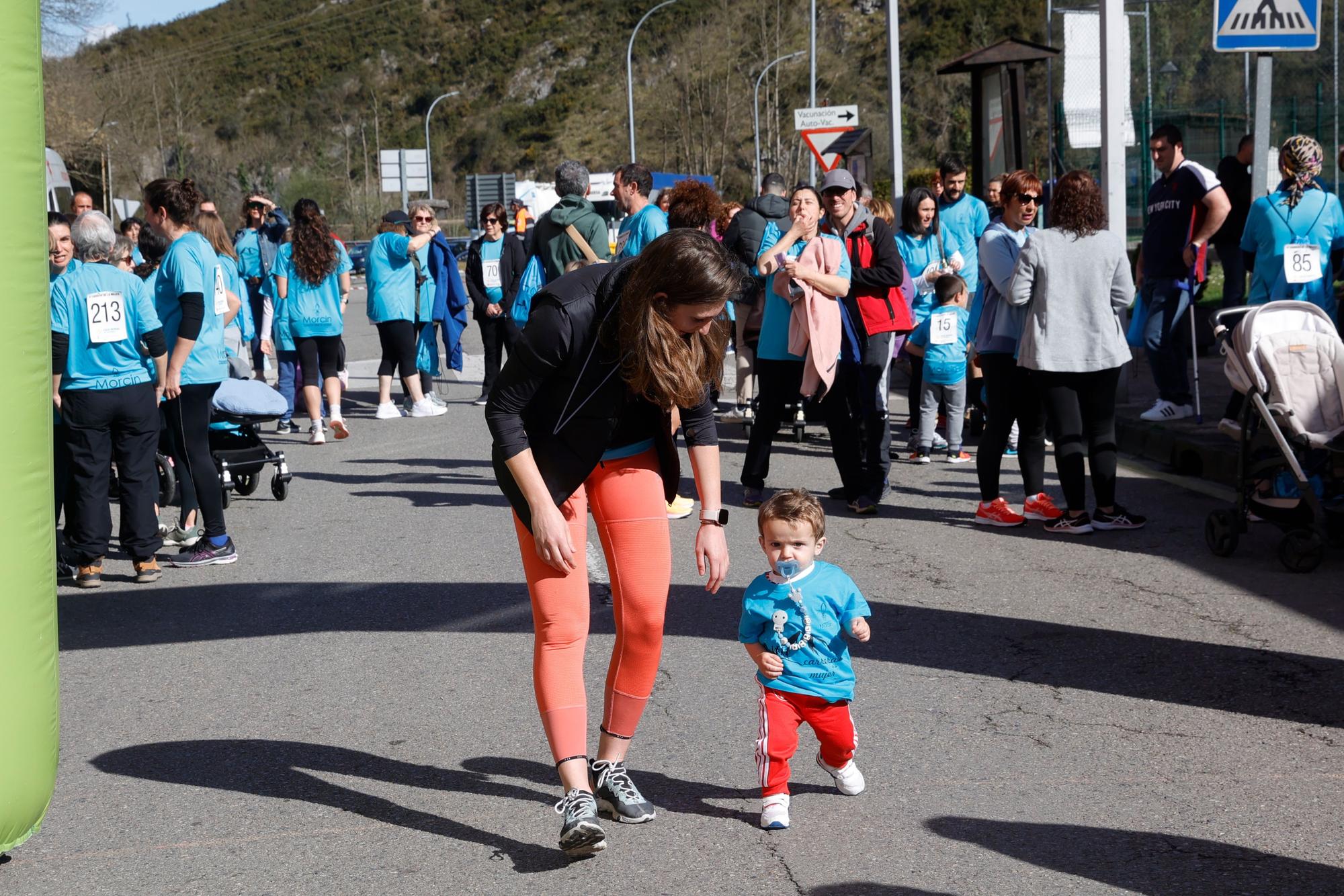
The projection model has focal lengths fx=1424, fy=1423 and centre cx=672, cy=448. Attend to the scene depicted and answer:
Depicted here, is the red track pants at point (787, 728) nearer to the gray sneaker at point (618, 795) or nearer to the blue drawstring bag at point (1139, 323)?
the gray sneaker at point (618, 795)

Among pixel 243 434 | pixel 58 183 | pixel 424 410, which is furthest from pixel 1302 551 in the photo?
pixel 58 183

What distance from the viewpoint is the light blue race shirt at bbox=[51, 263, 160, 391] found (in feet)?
22.0

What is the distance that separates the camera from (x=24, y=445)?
3.25 m

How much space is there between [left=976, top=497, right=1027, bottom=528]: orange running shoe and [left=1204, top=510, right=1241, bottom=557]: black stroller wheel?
110 centimetres

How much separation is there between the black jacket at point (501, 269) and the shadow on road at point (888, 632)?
23.7 feet

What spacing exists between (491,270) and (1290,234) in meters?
7.85

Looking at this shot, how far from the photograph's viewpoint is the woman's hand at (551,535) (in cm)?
361

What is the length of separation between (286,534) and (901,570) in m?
3.73

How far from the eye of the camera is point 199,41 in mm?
148375

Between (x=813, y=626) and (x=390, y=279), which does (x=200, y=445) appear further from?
(x=390, y=279)

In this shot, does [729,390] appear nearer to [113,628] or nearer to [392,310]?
[392,310]

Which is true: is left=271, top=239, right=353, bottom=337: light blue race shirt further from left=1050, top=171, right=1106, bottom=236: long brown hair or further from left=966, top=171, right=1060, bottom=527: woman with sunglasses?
left=1050, top=171, right=1106, bottom=236: long brown hair

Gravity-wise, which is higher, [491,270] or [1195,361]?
[491,270]

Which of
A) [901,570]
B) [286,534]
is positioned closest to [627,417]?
[901,570]
